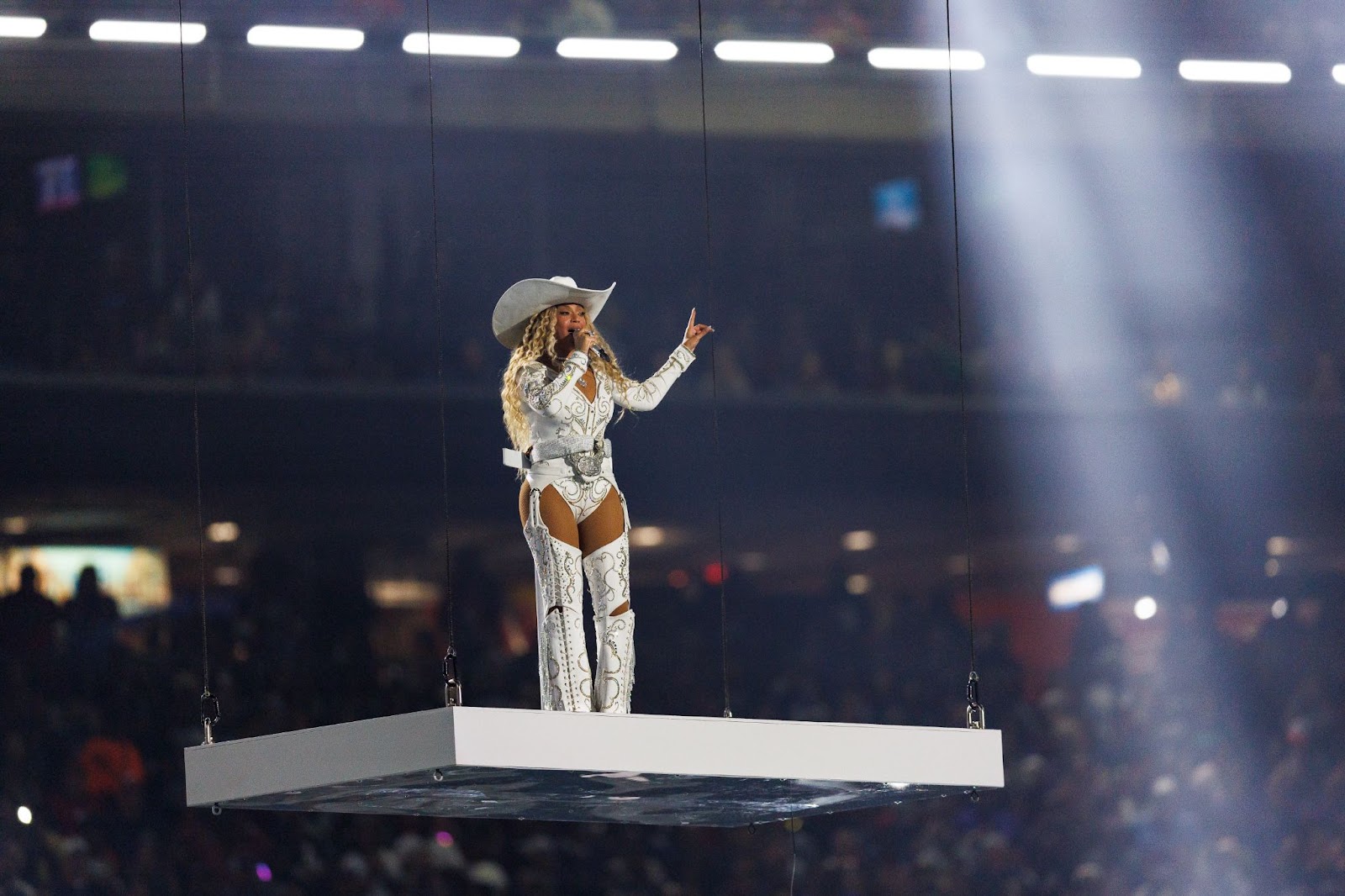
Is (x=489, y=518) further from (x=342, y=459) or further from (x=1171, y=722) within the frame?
(x=1171, y=722)

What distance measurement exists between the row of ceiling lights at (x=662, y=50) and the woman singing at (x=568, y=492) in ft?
21.4

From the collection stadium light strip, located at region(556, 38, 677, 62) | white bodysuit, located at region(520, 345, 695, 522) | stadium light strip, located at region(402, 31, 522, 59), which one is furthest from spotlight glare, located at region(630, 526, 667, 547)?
white bodysuit, located at region(520, 345, 695, 522)

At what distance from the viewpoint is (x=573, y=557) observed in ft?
28.4

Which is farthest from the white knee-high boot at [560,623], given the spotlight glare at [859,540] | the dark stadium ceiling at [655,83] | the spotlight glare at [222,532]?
the dark stadium ceiling at [655,83]

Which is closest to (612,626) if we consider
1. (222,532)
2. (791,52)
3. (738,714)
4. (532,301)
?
(532,301)

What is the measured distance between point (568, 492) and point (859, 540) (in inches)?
281

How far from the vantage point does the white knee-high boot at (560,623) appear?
8.56 meters

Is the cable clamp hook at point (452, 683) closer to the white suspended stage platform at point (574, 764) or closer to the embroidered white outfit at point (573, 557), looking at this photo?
the white suspended stage platform at point (574, 764)

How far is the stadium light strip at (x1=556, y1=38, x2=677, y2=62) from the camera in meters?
15.4

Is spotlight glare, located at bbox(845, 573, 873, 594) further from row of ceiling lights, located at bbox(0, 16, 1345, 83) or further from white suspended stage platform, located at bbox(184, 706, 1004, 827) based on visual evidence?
white suspended stage platform, located at bbox(184, 706, 1004, 827)

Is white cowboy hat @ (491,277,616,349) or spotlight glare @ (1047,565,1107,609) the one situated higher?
white cowboy hat @ (491,277,616,349)

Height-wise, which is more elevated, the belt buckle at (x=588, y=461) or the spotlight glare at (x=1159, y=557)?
the spotlight glare at (x=1159, y=557)

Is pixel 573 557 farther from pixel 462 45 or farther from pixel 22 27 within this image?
pixel 22 27

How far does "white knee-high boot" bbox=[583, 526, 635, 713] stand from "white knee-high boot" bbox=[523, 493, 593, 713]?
0.06 metres
